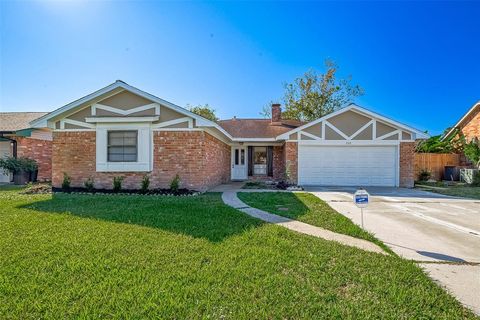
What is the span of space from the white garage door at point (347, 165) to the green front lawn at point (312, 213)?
5256 millimetres

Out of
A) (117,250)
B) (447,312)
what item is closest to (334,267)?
(447,312)

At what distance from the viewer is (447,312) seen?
7.65 feet

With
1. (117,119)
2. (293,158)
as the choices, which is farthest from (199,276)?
(293,158)

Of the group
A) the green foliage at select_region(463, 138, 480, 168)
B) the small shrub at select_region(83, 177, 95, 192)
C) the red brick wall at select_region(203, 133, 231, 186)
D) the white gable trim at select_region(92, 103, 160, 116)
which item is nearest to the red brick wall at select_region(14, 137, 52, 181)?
the small shrub at select_region(83, 177, 95, 192)

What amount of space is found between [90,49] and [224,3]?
5.75 m

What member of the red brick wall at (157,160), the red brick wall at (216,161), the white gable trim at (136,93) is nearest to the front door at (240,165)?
the red brick wall at (216,161)

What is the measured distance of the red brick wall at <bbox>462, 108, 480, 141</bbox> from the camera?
18.3 m

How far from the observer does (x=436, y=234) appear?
15.9ft

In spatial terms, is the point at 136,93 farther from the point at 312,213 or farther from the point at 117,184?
Answer: the point at 312,213

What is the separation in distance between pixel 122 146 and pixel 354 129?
36.9 feet

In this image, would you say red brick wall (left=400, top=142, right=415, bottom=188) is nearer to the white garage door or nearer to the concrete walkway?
the white garage door

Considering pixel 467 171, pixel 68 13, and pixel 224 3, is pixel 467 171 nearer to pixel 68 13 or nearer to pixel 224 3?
pixel 224 3

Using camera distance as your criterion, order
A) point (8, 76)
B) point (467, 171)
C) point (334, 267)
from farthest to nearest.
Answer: point (467, 171), point (8, 76), point (334, 267)

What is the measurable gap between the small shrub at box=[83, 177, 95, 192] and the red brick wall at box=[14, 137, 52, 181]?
236 inches
